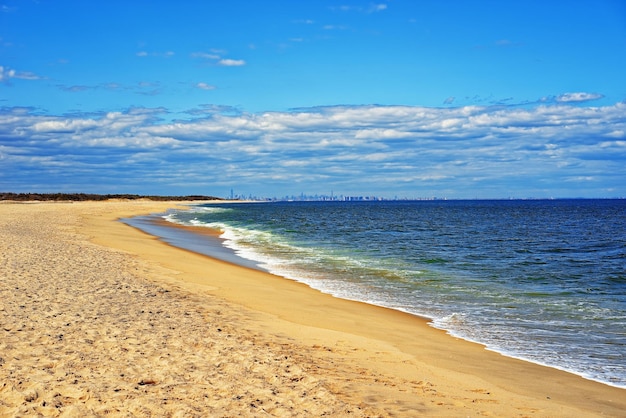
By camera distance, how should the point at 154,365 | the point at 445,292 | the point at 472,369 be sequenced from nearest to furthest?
the point at 154,365 < the point at 472,369 < the point at 445,292

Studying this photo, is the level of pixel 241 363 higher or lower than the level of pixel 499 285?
higher

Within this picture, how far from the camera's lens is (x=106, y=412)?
5824mm

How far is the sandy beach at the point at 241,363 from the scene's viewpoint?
20.6 feet

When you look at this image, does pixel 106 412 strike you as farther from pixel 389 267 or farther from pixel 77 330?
pixel 389 267

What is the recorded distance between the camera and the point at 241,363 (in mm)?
7801

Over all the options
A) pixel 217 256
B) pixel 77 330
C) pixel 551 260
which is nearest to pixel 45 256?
pixel 217 256

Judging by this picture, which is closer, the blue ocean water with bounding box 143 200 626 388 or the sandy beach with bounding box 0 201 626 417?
the sandy beach with bounding box 0 201 626 417

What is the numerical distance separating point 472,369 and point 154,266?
13442 mm

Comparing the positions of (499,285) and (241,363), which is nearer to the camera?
(241,363)

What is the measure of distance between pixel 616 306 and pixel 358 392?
35.8ft

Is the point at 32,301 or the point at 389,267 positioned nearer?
the point at 32,301

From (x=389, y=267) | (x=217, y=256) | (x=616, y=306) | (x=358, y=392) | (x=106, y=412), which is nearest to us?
(x=106, y=412)

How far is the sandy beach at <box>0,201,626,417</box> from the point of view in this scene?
6289mm

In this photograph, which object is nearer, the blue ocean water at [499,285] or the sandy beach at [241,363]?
the sandy beach at [241,363]
